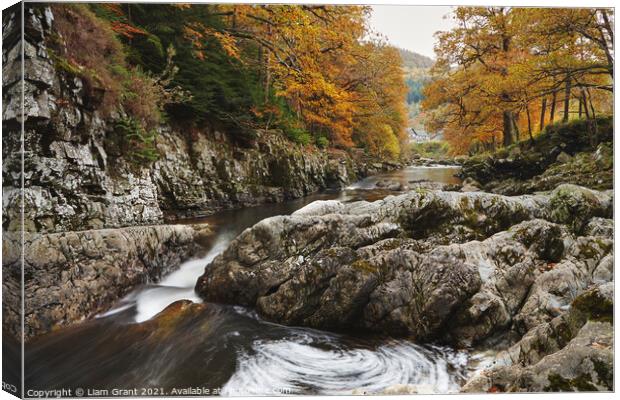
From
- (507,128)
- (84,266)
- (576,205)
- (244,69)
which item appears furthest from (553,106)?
(84,266)

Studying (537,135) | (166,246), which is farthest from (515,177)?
(166,246)

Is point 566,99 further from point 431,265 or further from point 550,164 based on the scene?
point 431,265

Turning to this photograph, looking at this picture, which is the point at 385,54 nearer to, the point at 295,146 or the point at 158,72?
the point at 295,146

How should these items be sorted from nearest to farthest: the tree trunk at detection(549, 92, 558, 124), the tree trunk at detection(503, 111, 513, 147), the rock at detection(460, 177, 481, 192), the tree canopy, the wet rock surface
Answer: the wet rock surface
the tree canopy
the tree trunk at detection(549, 92, 558, 124)
the tree trunk at detection(503, 111, 513, 147)
the rock at detection(460, 177, 481, 192)

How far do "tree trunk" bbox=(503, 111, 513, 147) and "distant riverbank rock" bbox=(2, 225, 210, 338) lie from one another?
3514 mm

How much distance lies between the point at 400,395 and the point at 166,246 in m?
2.88

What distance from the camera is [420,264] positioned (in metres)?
4.09

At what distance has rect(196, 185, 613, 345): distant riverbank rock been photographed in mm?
3801

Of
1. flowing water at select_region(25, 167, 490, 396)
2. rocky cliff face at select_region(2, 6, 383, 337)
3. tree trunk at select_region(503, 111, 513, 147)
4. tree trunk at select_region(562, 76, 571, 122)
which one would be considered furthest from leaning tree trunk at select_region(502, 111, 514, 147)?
flowing water at select_region(25, 167, 490, 396)

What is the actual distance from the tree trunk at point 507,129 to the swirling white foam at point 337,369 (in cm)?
237

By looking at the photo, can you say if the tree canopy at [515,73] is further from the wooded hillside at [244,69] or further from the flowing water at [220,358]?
the flowing water at [220,358]

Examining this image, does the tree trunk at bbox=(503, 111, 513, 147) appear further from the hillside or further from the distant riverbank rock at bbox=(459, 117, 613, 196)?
the hillside

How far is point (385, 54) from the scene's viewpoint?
423 centimetres

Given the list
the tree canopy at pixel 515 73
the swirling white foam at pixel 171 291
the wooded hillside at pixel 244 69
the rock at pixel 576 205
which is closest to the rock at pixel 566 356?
the rock at pixel 576 205
